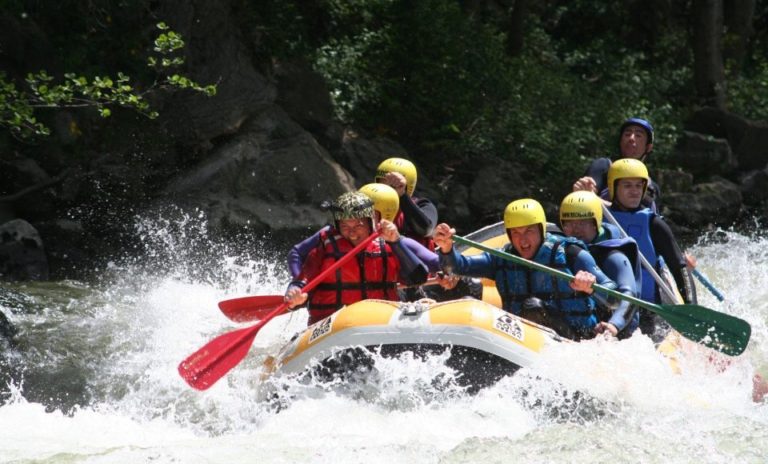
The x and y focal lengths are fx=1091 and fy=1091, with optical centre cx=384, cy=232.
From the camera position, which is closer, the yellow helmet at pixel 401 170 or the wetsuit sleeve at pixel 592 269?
the wetsuit sleeve at pixel 592 269

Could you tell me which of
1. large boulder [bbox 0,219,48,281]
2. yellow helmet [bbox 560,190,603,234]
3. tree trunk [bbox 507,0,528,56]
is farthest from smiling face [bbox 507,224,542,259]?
tree trunk [bbox 507,0,528,56]

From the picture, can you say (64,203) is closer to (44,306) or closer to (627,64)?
(44,306)

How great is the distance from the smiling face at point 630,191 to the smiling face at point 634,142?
2.27 feet

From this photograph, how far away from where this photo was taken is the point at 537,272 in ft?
20.0

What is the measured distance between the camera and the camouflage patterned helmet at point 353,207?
5914 millimetres

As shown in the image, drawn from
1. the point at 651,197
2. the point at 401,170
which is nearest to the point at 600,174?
the point at 651,197

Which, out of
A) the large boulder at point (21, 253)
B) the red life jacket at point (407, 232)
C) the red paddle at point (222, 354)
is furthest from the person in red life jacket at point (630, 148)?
the large boulder at point (21, 253)

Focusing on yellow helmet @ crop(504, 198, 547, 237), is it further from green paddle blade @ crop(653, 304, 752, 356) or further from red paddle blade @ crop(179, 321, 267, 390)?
red paddle blade @ crop(179, 321, 267, 390)

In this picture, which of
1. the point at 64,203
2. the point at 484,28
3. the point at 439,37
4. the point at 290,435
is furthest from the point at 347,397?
the point at 484,28

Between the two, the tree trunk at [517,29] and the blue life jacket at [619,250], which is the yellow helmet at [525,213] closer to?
the blue life jacket at [619,250]

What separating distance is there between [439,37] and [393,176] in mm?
6542

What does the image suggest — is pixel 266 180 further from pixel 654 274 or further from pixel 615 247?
pixel 615 247

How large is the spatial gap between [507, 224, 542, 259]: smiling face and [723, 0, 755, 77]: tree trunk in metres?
12.3

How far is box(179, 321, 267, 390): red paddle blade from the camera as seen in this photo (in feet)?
19.0
